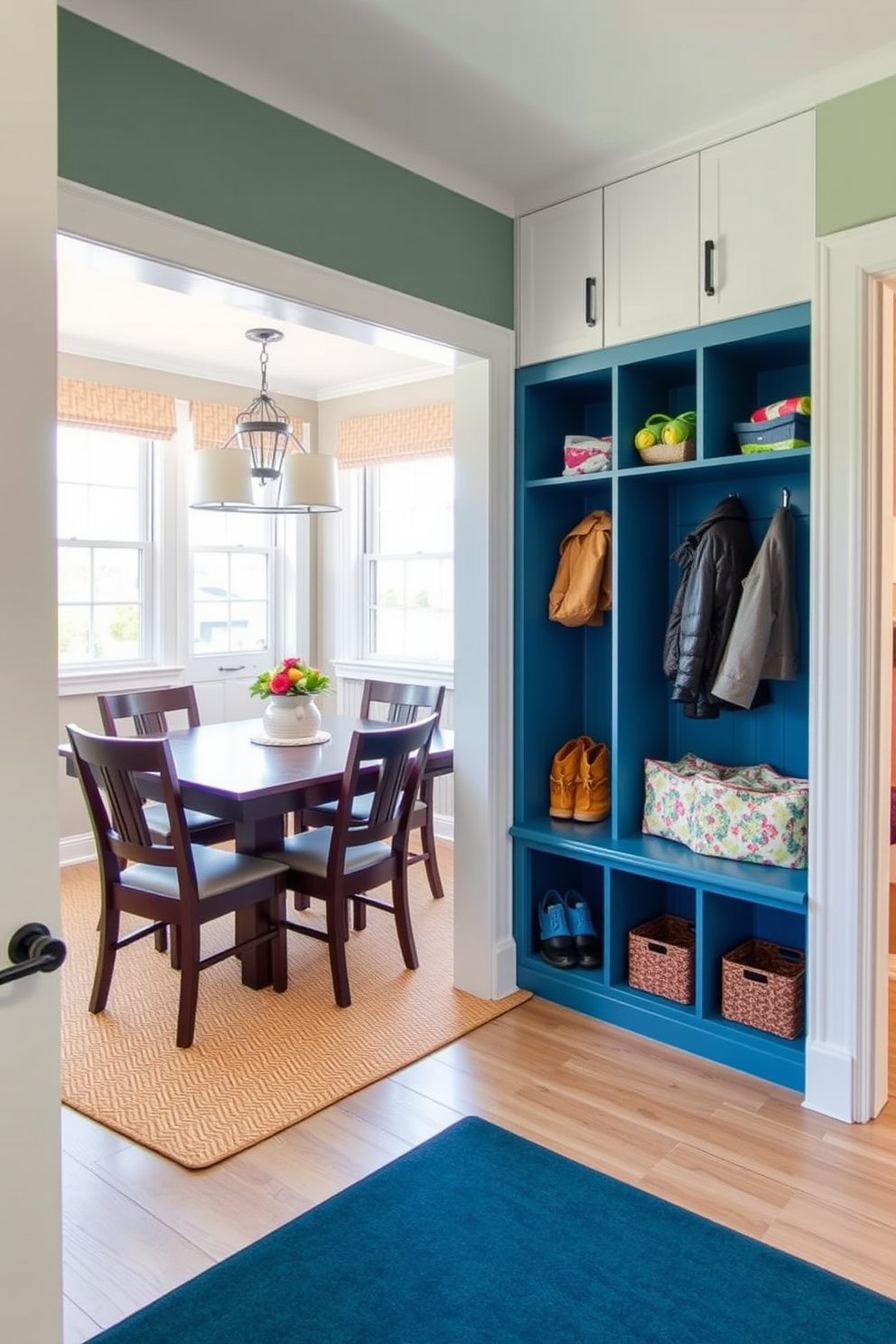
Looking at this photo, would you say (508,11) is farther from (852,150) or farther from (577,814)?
(577,814)

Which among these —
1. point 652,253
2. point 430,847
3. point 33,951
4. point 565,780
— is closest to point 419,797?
point 430,847

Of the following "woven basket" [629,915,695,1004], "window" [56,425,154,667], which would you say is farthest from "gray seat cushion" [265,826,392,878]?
"window" [56,425,154,667]

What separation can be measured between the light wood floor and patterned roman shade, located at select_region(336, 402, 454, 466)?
3290 millimetres

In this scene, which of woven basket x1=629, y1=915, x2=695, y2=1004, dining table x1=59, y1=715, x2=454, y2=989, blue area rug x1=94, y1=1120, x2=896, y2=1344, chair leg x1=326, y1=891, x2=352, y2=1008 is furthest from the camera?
chair leg x1=326, y1=891, x2=352, y2=1008

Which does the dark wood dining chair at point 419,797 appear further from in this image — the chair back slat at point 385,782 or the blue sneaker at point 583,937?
the blue sneaker at point 583,937

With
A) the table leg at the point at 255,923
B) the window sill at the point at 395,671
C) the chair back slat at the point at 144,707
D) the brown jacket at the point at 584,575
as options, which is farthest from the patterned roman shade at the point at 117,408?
the brown jacket at the point at 584,575

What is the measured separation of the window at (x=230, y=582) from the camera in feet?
18.1

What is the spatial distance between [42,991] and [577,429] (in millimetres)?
2740

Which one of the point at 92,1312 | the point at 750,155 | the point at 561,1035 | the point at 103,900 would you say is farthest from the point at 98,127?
the point at 561,1035

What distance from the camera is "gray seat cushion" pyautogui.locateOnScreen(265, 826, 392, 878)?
10.6 ft

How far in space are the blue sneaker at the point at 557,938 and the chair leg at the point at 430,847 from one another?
0.99 m

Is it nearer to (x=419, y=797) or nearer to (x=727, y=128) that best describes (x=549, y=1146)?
(x=419, y=797)

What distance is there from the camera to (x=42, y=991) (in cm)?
120

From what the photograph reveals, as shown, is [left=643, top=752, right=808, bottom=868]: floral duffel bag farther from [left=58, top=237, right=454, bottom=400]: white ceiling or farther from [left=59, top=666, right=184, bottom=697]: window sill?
[left=59, top=666, right=184, bottom=697]: window sill
